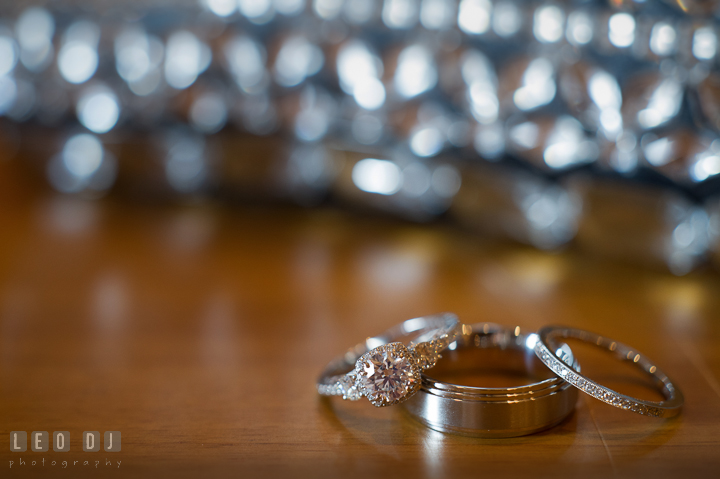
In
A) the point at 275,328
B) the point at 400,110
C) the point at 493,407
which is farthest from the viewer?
the point at 400,110

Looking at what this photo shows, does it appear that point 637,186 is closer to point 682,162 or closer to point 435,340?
point 682,162

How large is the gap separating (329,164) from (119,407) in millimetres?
359

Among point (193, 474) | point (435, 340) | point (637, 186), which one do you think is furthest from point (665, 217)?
point (193, 474)

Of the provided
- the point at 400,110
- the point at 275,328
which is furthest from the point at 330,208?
the point at 275,328

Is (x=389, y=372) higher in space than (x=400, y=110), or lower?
lower

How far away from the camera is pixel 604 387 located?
297 millimetres

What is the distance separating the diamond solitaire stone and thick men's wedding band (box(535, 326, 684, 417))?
0.21ft


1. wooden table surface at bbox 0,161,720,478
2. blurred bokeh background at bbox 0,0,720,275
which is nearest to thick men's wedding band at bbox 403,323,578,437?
wooden table surface at bbox 0,161,720,478

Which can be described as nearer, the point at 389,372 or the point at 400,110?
the point at 389,372

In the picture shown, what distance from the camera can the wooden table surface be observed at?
0.29 meters

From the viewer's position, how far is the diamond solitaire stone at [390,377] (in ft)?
0.99

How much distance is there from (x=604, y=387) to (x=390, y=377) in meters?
0.10

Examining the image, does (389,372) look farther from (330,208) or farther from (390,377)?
(330,208)

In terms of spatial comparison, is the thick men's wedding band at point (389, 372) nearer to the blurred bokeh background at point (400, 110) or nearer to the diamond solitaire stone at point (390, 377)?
the diamond solitaire stone at point (390, 377)
